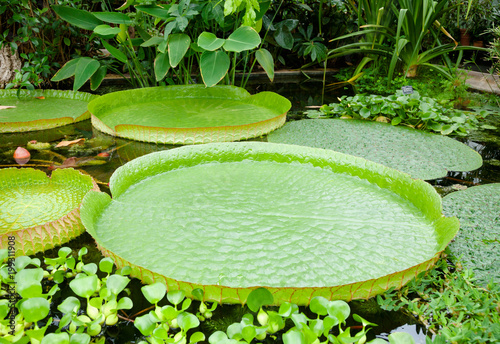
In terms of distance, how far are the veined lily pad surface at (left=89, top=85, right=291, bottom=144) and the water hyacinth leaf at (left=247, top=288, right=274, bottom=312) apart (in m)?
1.28

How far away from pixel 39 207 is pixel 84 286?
59cm

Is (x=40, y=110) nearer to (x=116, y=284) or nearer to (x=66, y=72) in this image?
(x=66, y=72)

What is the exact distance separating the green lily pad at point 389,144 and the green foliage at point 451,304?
0.73 metres

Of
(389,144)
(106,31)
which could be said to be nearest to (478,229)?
(389,144)

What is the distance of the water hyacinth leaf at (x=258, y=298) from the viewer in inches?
32.7

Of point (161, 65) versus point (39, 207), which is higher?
point (161, 65)

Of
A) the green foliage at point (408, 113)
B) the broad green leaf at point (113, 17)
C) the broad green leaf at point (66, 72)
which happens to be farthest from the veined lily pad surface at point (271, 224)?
the broad green leaf at point (66, 72)

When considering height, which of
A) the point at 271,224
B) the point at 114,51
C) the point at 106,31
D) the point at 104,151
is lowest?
the point at 104,151

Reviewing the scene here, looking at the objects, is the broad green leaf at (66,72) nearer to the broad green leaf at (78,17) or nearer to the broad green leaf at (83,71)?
the broad green leaf at (83,71)

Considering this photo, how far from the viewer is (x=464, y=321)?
909 millimetres

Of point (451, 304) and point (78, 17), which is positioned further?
point (78, 17)

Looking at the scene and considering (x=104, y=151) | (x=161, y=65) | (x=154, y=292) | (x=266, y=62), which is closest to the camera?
(x=154, y=292)

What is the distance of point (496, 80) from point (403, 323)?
3494 mm

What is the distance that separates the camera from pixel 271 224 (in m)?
1.21
